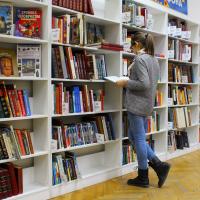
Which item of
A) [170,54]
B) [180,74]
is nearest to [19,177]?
[170,54]

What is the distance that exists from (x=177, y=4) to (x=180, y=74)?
1155mm

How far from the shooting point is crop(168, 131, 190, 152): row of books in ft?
15.1

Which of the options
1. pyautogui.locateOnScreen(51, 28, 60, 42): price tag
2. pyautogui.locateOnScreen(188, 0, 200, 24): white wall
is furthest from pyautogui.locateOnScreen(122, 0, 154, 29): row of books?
pyautogui.locateOnScreen(188, 0, 200, 24): white wall

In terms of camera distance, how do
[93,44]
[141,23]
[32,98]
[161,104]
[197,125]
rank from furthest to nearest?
[197,125], [161,104], [141,23], [93,44], [32,98]

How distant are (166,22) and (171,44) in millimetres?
333

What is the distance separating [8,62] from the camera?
2787mm

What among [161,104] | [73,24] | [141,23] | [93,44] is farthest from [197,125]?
[73,24]

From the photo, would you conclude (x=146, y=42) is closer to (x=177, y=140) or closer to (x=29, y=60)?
(x=29, y=60)

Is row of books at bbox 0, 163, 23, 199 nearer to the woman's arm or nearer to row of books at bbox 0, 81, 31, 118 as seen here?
row of books at bbox 0, 81, 31, 118

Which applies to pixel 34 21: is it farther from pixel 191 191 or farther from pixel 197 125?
pixel 197 125

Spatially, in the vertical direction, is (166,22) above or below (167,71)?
above

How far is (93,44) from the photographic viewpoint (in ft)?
10.8

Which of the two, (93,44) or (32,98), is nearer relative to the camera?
(32,98)

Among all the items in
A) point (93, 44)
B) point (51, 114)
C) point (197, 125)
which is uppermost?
point (93, 44)
